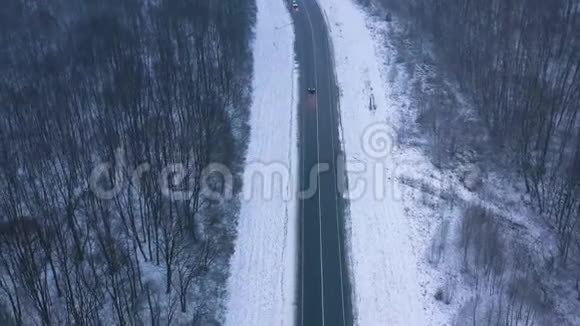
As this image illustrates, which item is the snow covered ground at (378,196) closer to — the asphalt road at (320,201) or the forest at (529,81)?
the asphalt road at (320,201)

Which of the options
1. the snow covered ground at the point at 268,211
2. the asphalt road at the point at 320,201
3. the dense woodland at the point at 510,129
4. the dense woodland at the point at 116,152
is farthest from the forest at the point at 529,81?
the dense woodland at the point at 116,152

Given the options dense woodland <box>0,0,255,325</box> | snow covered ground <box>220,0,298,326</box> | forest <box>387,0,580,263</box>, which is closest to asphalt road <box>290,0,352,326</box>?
snow covered ground <box>220,0,298,326</box>

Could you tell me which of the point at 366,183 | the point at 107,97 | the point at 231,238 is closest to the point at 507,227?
the point at 366,183

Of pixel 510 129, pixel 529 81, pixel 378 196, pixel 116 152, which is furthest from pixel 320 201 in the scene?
pixel 529 81

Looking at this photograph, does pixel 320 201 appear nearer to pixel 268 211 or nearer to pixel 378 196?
pixel 268 211

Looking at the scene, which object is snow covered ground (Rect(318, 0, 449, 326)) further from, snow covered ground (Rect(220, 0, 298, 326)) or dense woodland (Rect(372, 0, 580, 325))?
snow covered ground (Rect(220, 0, 298, 326))

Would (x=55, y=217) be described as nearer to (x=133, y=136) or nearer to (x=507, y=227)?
(x=133, y=136)
